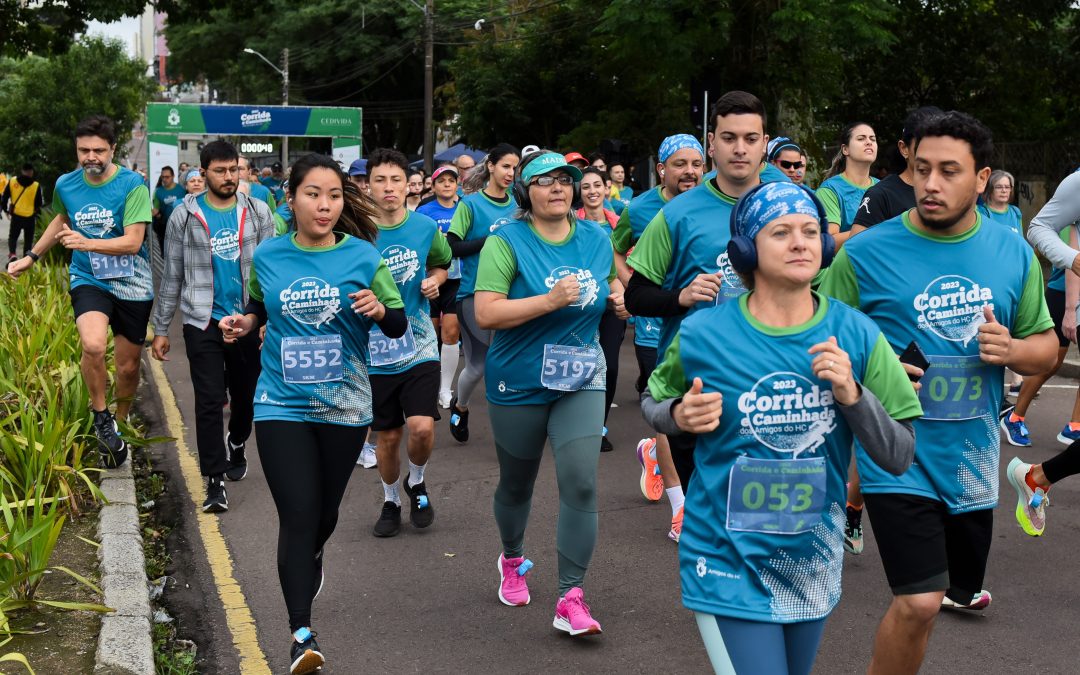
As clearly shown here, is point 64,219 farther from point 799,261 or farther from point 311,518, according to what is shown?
point 799,261

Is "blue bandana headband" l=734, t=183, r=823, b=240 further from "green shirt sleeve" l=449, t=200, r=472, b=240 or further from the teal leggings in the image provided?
"green shirt sleeve" l=449, t=200, r=472, b=240

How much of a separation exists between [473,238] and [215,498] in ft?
9.27

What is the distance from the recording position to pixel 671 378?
11.9ft

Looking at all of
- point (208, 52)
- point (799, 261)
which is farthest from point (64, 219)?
point (208, 52)

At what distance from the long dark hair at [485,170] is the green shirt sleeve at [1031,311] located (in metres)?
5.83

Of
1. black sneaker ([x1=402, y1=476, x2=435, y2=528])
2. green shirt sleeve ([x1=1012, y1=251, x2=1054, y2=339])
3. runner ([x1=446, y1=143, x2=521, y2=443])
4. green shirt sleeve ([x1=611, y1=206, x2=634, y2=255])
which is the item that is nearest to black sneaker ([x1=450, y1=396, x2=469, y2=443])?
runner ([x1=446, y1=143, x2=521, y2=443])

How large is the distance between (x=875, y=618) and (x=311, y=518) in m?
2.44

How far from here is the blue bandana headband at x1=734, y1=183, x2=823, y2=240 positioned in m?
3.42

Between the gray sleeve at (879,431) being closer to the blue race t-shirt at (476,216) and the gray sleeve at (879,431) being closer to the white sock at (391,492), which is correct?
the white sock at (391,492)

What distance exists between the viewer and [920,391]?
4.25 metres

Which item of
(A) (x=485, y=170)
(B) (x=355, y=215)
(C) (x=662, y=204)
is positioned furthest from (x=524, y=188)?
(A) (x=485, y=170)

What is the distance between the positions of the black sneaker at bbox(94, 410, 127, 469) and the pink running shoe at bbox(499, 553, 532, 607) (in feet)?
10.3

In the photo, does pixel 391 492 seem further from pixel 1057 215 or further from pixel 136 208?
pixel 1057 215

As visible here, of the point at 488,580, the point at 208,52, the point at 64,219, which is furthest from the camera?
the point at 208,52
